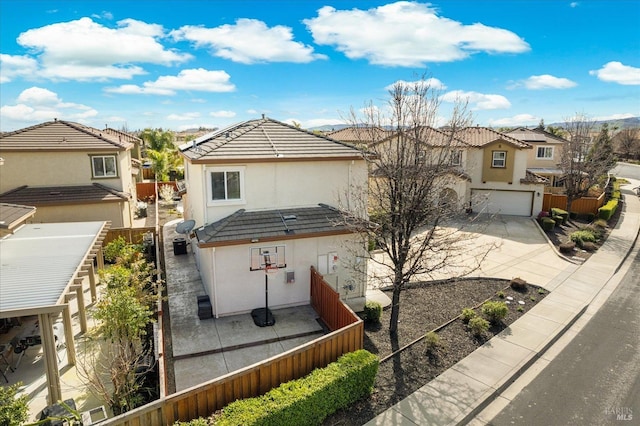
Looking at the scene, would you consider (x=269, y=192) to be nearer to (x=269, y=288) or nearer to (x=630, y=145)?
(x=269, y=288)

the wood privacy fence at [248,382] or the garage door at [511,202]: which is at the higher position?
the garage door at [511,202]

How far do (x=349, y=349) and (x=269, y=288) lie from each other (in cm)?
467

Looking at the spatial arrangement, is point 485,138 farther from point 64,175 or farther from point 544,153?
point 64,175

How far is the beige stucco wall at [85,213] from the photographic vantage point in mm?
21484

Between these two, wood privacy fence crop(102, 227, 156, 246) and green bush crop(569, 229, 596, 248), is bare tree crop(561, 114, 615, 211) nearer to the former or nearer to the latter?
green bush crop(569, 229, 596, 248)

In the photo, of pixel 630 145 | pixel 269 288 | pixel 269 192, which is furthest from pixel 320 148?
pixel 630 145

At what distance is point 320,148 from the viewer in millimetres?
16203

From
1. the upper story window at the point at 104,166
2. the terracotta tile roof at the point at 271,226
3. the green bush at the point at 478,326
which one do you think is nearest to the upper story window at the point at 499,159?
the green bush at the point at 478,326

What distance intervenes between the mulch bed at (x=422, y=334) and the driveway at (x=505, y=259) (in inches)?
35.5

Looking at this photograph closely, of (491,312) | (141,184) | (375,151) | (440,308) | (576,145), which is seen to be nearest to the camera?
(375,151)

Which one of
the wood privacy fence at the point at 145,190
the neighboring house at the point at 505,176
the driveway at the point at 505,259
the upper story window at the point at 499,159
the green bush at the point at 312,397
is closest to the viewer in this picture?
the green bush at the point at 312,397

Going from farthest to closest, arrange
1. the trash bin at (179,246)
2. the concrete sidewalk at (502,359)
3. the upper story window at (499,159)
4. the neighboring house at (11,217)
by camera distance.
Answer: the upper story window at (499,159), the trash bin at (179,246), the neighboring house at (11,217), the concrete sidewalk at (502,359)

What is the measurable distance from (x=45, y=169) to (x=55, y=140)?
2000 mm

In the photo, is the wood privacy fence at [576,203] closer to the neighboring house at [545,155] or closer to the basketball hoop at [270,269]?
the neighboring house at [545,155]
